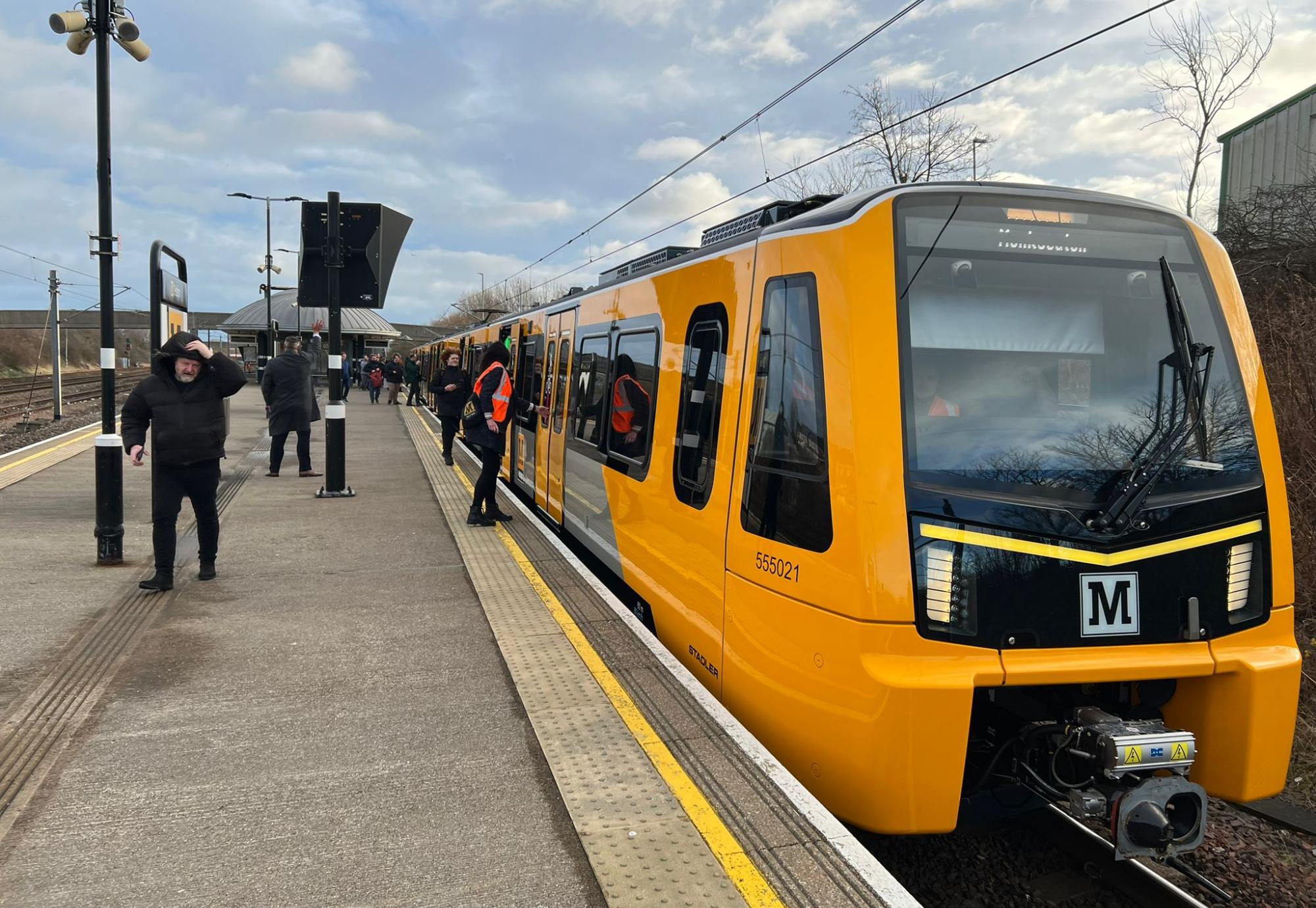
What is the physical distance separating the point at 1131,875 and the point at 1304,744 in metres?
2.66

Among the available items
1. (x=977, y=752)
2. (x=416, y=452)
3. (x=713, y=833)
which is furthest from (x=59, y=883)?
(x=416, y=452)

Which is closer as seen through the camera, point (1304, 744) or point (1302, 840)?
point (1302, 840)

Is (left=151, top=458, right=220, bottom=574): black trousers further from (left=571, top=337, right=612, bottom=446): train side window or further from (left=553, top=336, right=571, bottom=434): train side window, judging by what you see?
(left=553, top=336, right=571, bottom=434): train side window

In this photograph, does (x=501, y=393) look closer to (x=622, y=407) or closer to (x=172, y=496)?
A: (x=622, y=407)

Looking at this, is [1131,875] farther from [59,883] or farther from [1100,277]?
[59,883]

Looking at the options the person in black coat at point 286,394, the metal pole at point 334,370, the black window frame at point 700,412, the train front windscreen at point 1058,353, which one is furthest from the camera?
the person in black coat at point 286,394

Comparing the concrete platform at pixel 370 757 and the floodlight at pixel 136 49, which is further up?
the floodlight at pixel 136 49

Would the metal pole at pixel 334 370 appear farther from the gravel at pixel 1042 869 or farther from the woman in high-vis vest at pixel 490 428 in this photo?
the gravel at pixel 1042 869

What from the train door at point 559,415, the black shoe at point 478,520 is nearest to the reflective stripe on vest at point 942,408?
the train door at point 559,415

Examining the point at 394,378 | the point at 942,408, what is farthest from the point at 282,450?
the point at 394,378

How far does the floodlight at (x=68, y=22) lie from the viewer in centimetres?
675

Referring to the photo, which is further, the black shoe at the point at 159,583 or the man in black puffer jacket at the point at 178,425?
the black shoe at the point at 159,583

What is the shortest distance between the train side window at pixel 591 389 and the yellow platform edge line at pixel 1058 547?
13.3 feet

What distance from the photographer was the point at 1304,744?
5.39 m
